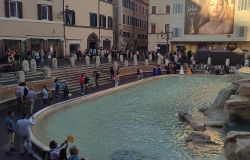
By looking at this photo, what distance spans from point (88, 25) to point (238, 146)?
3378cm

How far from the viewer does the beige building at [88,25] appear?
3775cm

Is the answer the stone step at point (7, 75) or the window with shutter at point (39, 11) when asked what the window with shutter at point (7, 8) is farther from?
the stone step at point (7, 75)

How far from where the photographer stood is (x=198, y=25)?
49938 millimetres

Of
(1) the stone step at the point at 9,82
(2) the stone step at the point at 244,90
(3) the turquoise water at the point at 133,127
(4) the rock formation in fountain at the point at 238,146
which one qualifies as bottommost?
(3) the turquoise water at the point at 133,127

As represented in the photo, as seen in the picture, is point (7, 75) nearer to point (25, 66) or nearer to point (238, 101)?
point (25, 66)

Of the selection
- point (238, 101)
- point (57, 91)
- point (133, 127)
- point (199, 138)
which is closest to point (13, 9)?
point (57, 91)

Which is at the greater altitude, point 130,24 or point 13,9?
point 130,24

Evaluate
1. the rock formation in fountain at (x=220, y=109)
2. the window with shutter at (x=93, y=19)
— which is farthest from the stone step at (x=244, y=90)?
the window with shutter at (x=93, y=19)

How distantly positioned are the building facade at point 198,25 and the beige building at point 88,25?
8.52 m

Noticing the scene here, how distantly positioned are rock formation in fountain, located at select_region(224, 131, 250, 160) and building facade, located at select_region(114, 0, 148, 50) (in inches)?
1790

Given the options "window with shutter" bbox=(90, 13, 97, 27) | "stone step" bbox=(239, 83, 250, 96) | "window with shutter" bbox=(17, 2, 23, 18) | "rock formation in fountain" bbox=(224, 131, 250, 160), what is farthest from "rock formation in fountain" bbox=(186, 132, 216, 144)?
"window with shutter" bbox=(90, 13, 97, 27)

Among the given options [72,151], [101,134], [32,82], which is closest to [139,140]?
[101,134]

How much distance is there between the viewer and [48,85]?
23.1 meters

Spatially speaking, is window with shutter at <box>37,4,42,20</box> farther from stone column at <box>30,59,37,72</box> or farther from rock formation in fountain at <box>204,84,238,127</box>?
rock formation in fountain at <box>204,84,238,127</box>
